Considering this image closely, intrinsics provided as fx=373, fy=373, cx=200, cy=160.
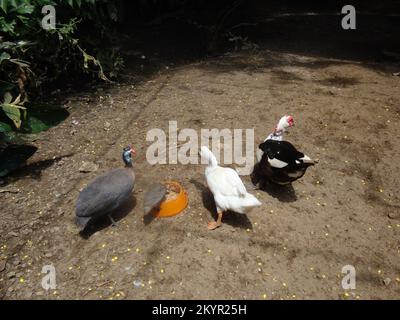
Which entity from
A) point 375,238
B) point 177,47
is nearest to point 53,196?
point 375,238

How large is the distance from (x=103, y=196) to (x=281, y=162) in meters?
1.72

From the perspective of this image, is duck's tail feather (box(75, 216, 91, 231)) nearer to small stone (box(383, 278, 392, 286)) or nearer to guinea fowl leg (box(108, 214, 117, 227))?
guinea fowl leg (box(108, 214, 117, 227))

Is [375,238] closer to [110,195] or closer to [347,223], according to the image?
[347,223]

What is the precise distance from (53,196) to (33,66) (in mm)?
2566

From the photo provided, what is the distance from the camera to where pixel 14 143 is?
15.4 ft

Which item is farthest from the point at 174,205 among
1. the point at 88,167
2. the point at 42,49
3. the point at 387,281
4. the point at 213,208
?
the point at 42,49

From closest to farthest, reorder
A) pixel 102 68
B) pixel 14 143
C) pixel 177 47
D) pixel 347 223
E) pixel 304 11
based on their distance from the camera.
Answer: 1. pixel 347 223
2. pixel 14 143
3. pixel 102 68
4. pixel 177 47
5. pixel 304 11

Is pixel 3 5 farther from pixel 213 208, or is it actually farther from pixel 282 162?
pixel 282 162

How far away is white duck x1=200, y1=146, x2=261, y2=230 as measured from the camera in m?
3.36

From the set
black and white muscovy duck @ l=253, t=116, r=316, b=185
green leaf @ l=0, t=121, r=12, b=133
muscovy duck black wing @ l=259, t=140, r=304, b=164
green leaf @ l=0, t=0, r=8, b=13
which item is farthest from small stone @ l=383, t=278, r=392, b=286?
green leaf @ l=0, t=0, r=8, b=13

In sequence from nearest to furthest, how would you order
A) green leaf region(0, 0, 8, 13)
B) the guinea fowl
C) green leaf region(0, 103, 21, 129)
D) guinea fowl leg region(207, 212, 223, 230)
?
the guinea fowl → guinea fowl leg region(207, 212, 223, 230) → green leaf region(0, 103, 21, 129) → green leaf region(0, 0, 8, 13)

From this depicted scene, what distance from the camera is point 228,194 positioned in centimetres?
344

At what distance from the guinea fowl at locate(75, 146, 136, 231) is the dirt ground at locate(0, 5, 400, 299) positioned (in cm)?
26

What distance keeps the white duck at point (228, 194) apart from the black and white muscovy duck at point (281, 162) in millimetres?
454
